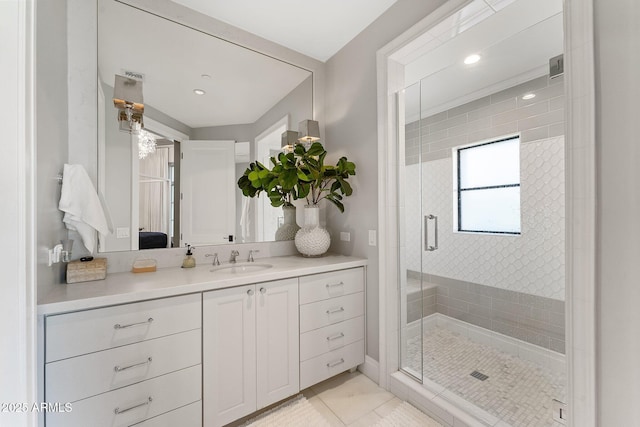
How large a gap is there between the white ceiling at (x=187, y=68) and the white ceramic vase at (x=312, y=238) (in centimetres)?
95

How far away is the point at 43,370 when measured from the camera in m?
0.99

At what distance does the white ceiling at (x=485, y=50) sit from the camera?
1.53 m

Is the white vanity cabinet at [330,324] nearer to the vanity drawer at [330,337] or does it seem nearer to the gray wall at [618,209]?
the vanity drawer at [330,337]

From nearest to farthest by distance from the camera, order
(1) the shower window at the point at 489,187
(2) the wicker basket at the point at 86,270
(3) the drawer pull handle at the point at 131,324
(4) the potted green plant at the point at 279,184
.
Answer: (3) the drawer pull handle at the point at 131,324 < (2) the wicker basket at the point at 86,270 < (4) the potted green plant at the point at 279,184 < (1) the shower window at the point at 489,187

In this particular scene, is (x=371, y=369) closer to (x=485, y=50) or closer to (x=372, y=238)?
(x=372, y=238)

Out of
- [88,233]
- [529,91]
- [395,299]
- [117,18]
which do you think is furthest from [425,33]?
[88,233]

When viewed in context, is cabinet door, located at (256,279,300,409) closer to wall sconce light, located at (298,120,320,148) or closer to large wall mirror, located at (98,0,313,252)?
large wall mirror, located at (98,0,313,252)

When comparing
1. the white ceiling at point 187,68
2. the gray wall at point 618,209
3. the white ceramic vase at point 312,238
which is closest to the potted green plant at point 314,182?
the white ceramic vase at point 312,238

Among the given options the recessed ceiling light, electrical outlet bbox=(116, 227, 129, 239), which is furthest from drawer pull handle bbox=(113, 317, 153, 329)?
the recessed ceiling light

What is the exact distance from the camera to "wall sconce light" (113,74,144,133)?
5.28ft

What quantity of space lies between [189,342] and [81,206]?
3.03 feet

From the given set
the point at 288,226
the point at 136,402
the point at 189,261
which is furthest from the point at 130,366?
the point at 288,226

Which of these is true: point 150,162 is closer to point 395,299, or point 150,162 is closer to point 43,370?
point 43,370

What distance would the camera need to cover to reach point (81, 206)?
136 centimetres
